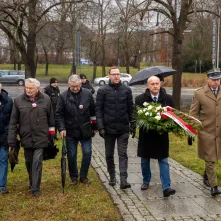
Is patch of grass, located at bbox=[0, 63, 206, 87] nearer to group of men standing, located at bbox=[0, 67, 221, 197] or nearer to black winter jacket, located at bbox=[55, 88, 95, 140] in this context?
group of men standing, located at bbox=[0, 67, 221, 197]

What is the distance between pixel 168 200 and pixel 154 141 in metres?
0.91

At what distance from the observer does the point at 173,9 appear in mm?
14172

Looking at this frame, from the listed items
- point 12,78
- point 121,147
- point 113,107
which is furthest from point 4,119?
point 12,78

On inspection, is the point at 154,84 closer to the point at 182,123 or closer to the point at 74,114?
the point at 182,123

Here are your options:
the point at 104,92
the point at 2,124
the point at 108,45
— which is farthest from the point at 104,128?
the point at 108,45

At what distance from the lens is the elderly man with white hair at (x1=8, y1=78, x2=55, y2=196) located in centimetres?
639

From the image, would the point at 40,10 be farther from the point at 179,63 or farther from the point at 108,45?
the point at 108,45

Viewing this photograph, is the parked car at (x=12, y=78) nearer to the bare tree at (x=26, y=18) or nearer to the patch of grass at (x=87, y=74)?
the patch of grass at (x=87, y=74)

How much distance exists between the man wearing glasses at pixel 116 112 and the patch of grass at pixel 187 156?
1.38m

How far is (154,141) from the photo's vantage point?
6586mm

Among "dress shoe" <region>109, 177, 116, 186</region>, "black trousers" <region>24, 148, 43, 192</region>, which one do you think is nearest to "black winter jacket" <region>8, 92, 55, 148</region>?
"black trousers" <region>24, 148, 43, 192</region>

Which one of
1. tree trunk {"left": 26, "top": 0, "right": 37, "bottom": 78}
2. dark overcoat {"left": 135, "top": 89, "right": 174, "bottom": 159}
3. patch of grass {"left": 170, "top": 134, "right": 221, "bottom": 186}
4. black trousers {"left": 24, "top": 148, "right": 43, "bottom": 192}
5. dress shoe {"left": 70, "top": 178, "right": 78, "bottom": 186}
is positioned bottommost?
patch of grass {"left": 170, "top": 134, "right": 221, "bottom": 186}

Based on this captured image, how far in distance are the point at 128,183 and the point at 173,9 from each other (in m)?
8.63

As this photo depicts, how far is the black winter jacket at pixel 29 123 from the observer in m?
6.39
